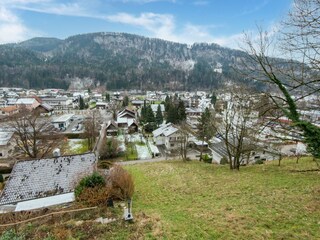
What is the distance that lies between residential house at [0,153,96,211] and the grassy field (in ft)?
11.0

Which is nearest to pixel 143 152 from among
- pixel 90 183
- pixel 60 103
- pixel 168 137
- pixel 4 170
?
pixel 168 137

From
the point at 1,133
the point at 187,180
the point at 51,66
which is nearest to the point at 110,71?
the point at 51,66

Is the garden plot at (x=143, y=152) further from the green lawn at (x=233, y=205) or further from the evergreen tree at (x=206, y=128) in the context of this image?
the green lawn at (x=233, y=205)

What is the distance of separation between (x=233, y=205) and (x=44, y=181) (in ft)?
32.7

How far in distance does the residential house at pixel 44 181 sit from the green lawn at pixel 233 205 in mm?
3633

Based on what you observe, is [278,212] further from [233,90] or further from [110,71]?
[110,71]

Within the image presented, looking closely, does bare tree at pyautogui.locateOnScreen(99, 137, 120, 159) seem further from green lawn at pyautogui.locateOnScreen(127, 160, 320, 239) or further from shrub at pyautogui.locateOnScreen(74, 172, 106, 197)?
shrub at pyautogui.locateOnScreen(74, 172, 106, 197)

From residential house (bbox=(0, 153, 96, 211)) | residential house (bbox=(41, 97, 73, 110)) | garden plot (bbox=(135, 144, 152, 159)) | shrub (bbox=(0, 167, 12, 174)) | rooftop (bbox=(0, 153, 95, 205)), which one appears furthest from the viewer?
residential house (bbox=(41, 97, 73, 110))

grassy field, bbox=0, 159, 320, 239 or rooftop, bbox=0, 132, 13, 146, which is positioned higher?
grassy field, bbox=0, 159, 320, 239

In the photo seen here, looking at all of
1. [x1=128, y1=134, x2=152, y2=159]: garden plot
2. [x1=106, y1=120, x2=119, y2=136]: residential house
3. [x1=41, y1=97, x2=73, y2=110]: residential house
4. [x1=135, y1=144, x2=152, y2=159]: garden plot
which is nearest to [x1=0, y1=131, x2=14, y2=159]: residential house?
[x1=106, y1=120, x2=119, y2=136]: residential house

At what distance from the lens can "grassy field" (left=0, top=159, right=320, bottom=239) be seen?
21.2 ft

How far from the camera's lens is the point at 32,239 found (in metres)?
6.73

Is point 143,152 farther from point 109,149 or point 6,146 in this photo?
point 6,146

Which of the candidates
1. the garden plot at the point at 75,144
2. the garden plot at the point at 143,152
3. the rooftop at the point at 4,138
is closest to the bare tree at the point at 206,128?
the garden plot at the point at 143,152
